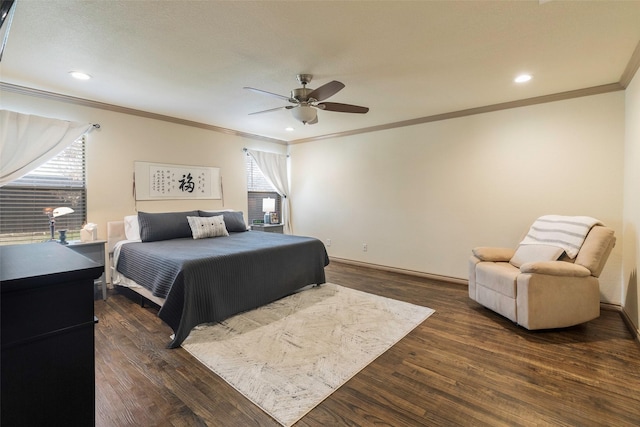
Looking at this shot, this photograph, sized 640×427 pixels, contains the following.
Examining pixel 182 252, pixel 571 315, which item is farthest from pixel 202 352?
pixel 571 315

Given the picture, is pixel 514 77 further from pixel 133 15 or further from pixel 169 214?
pixel 169 214

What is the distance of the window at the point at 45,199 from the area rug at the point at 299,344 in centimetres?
240

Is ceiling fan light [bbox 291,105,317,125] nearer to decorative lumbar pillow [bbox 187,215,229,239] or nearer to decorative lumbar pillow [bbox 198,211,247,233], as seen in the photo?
decorative lumbar pillow [bbox 187,215,229,239]

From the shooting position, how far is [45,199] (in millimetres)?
3418

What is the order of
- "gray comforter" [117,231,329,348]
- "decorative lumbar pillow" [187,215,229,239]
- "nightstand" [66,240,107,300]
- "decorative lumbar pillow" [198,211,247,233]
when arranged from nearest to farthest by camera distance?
"gray comforter" [117,231,329,348]
"nightstand" [66,240,107,300]
"decorative lumbar pillow" [187,215,229,239]
"decorative lumbar pillow" [198,211,247,233]

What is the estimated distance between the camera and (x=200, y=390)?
1.87 metres

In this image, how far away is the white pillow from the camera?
388cm

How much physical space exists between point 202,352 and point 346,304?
160cm

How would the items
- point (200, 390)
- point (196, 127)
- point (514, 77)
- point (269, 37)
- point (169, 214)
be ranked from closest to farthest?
point (200, 390)
point (269, 37)
point (514, 77)
point (169, 214)
point (196, 127)

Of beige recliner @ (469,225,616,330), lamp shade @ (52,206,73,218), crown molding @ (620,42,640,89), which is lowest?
beige recliner @ (469,225,616,330)

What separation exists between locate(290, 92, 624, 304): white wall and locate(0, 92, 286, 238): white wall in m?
2.18

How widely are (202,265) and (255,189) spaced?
3317mm

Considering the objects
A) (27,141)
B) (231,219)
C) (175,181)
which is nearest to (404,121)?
(231,219)

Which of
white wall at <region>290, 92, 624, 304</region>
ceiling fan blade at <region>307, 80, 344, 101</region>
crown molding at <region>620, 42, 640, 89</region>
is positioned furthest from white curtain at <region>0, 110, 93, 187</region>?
crown molding at <region>620, 42, 640, 89</region>
